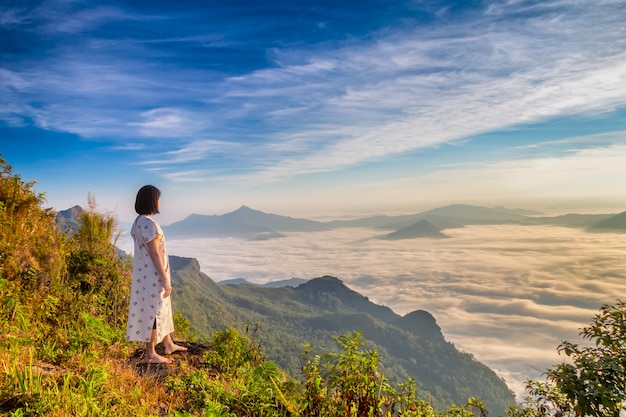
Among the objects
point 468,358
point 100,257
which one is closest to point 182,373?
point 100,257

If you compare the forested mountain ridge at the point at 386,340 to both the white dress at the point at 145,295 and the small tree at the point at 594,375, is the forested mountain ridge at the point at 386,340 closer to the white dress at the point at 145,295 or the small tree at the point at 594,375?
the white dress at the point at 145,295

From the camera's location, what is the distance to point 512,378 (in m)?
187

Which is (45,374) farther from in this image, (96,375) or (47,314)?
(47,314)

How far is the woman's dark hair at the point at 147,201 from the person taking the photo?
553 cm

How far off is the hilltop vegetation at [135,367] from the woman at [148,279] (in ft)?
1.32

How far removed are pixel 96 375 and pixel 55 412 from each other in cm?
89

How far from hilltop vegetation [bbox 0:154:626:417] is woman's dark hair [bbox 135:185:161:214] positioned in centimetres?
203

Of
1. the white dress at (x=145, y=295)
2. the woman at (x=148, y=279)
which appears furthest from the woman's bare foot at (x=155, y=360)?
the white dress at (x=145, y=295)

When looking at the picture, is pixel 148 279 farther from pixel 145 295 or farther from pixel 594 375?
pixel 594 375

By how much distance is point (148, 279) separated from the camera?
5.70m

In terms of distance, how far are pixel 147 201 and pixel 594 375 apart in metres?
6.46

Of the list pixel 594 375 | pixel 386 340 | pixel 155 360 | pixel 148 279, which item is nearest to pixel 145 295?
pixel 148 279

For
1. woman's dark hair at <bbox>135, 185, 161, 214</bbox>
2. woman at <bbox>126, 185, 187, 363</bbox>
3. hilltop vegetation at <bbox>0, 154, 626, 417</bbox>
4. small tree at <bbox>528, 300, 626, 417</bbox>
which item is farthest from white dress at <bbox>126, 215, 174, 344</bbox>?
small tree at <bbox>528, 300, 626, 417</bbox>

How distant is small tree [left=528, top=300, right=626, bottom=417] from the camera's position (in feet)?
14.7
